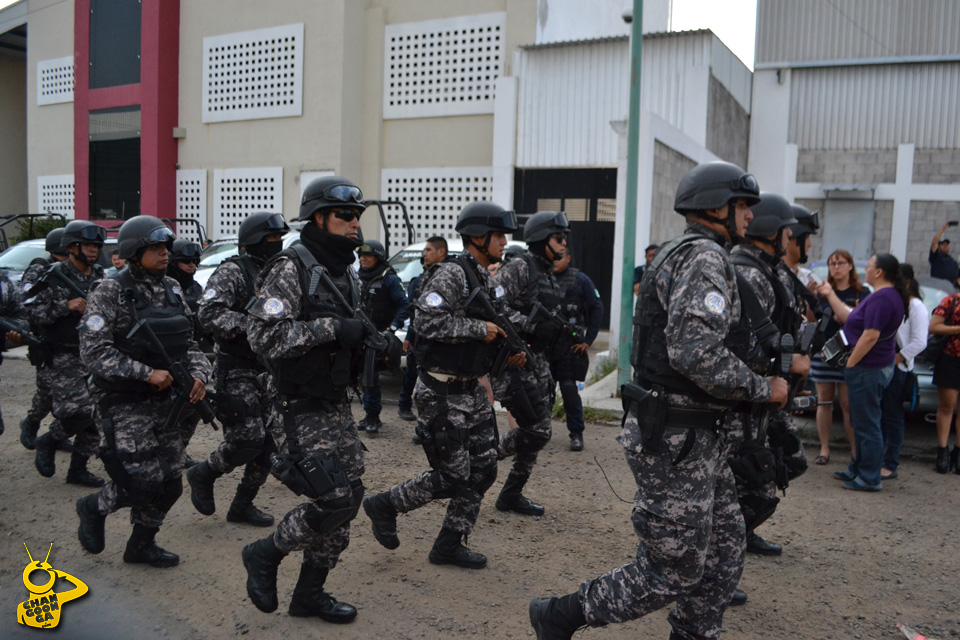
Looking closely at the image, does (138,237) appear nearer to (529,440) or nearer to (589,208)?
(529,440)

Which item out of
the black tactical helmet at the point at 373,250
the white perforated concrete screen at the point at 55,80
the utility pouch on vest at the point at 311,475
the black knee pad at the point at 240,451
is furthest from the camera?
the white perforated concrete screen at the point at 55,80

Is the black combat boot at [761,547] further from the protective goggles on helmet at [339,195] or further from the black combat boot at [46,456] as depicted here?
the black combat boot at [46,456]

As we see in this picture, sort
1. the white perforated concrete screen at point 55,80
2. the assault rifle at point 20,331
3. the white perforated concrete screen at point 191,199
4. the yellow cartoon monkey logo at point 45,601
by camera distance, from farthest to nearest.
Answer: the white perforated concrete screen at point 55,80, the white perforated concrete screen at point 191,199, the assault rifle at point 20,331, the yellow cartoon monkey logo at point 45,601

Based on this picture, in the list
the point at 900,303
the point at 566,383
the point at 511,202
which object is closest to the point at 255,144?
the point at 511,202

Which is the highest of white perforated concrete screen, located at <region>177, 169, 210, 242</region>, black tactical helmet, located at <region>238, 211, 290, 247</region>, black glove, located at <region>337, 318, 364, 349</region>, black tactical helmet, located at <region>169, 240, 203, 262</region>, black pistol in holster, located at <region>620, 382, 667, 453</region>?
white perforated concrete screen, located at <region>177, 169, 210, 242</region>

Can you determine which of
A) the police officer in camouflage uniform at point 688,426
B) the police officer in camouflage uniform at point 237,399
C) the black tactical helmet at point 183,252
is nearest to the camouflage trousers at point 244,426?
the police officer in camouflage uniform at point 237,399

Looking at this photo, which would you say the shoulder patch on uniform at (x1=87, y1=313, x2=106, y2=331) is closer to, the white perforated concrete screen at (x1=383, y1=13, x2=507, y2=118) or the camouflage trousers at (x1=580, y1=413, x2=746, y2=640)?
the camouflage trousers at (x1=580, y1=413, x2=746, y2=640)

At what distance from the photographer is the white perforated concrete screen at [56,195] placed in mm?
23297

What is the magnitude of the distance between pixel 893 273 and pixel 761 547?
8.30ft

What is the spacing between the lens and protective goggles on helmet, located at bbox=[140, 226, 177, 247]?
175 inches

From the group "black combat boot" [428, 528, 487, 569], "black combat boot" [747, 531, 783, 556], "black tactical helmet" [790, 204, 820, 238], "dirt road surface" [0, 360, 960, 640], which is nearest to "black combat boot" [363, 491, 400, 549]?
"dirt road surface" [0, 360, 960, 640]

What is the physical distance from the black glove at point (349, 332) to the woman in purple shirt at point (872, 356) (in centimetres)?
410

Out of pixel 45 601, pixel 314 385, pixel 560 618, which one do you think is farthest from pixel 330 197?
pixel 45 601

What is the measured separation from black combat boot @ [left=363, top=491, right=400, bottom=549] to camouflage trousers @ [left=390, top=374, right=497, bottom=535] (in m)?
0.05
